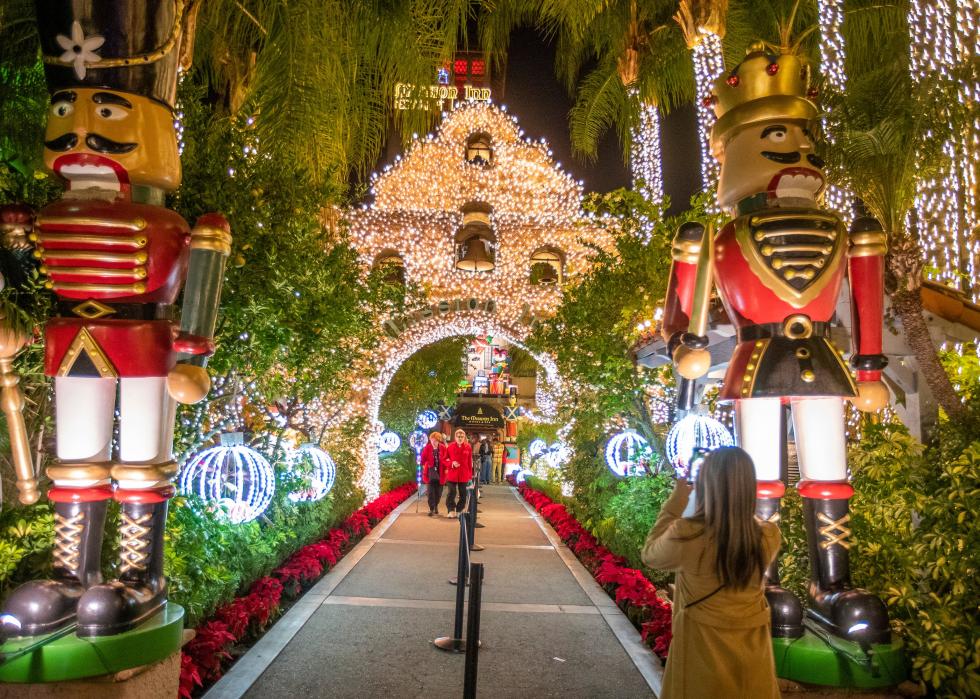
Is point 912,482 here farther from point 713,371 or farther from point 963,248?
point 713,371

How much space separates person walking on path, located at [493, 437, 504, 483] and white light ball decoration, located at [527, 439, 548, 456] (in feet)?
37.1

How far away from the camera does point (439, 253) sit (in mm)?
12445

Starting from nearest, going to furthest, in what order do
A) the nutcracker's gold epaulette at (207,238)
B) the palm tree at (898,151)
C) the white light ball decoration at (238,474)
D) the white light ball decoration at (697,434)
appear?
the nutcracker's gold epaulette at (207,238)
the palm tree at (898,151)
the white light ball decoration at (238,474)
the white light ball decoration at (697,434)

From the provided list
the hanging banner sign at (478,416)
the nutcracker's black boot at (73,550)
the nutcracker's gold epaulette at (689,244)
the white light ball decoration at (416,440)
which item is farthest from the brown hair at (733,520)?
the hanging banner sign at (478,416)

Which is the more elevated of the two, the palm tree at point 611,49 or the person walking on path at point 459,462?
the palm tree at point 611,49

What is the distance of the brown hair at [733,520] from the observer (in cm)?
237

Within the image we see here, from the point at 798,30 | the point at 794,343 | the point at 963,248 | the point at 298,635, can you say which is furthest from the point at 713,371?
the point at 298,635

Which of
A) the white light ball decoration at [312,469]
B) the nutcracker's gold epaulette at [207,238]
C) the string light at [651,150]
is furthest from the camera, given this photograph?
the string light at [651,150]

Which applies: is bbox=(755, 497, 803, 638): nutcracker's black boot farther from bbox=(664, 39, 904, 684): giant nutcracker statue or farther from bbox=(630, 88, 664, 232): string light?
bbox=(630, 88, 664, 232): string light

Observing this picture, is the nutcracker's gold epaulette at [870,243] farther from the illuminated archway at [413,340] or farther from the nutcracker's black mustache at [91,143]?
the illuminated archway at [413,340]

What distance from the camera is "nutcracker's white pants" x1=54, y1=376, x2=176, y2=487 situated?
3.03 m

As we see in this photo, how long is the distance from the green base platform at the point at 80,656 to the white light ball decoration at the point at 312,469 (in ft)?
14.0

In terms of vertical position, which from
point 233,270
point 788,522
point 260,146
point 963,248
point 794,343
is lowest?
point 788,522

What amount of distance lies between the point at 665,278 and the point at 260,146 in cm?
462
